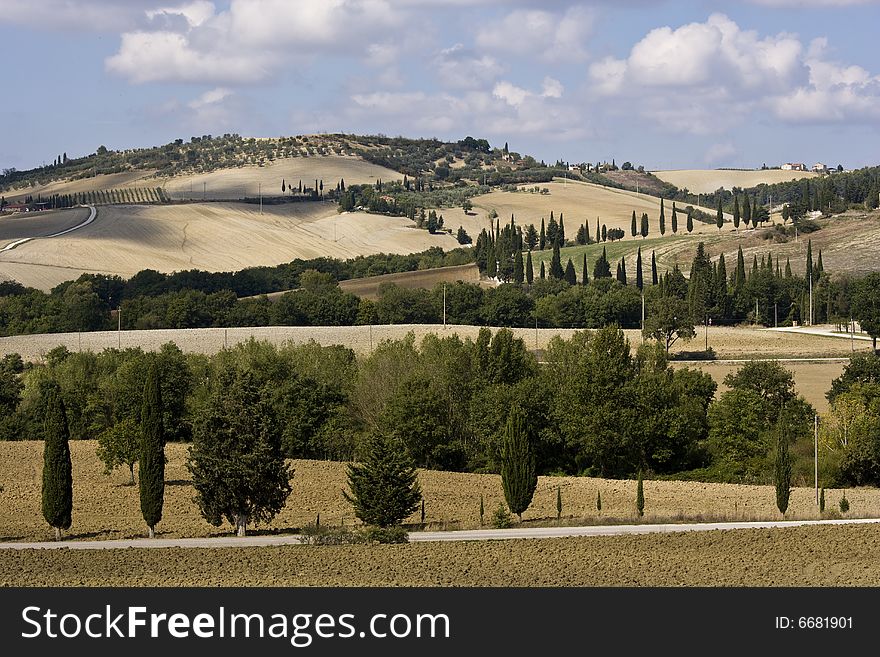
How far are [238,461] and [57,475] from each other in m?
5.87

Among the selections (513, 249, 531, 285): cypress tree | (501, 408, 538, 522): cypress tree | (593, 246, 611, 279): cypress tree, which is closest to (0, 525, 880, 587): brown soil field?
(501, 408, 538, 522): cypress tree

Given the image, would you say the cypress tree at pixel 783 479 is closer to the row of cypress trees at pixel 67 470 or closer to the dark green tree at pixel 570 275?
the row of cypress trees at pixel 67 470

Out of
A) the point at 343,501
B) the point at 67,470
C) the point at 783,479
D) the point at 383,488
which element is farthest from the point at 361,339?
the point at 67,470

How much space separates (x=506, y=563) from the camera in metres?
37.7

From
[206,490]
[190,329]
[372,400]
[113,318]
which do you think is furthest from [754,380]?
[113,318]

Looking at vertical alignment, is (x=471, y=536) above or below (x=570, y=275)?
below

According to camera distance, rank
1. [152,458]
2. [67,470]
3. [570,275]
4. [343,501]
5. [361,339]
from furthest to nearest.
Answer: [570,275] < [361,339] < [343,501] < [67,470] < [152,458]

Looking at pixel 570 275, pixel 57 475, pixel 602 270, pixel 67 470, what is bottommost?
pixel 57 475

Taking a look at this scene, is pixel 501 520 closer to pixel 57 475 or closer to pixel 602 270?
pixel 57 475

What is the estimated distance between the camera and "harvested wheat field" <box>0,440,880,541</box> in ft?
160

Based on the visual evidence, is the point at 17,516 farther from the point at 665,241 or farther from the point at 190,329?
the point at 665,241

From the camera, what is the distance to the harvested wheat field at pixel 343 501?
48.8m

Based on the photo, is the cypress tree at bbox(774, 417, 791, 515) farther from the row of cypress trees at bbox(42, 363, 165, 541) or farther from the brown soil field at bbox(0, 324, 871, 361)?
the brown soil field at bbox(0, 324, 871, 361)

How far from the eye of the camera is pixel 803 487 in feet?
199
